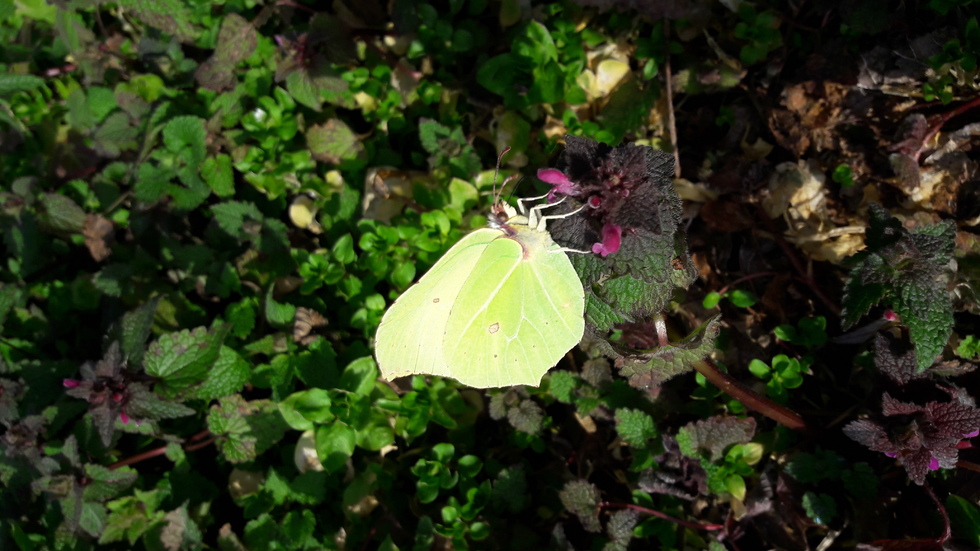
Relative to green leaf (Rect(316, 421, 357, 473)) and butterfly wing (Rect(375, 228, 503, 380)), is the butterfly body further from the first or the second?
green leaf (Rect(316, 421, 357, 473))

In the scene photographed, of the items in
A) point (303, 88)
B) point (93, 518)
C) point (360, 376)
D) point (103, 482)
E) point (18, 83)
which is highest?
point (18, 83)

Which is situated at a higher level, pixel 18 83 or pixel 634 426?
pixel 18 83

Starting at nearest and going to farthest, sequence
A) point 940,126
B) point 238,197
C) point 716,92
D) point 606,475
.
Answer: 1. point 940,126
2. point 606,475
3. point 716,92
4. point 238,197

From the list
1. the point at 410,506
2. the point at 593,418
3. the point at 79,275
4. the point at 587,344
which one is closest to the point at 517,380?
the point at 587,344

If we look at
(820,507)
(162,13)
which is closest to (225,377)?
(162,13)

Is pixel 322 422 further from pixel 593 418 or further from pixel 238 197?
pixel 238 197

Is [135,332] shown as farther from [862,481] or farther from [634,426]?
[862,481]

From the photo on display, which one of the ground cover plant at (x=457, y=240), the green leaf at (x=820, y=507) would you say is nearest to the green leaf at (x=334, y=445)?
the ground cover plant at (x=457, y=240)
